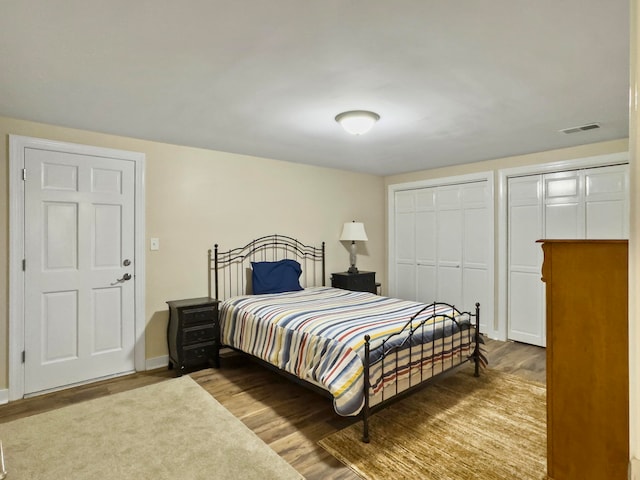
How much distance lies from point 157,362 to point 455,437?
2958 mm

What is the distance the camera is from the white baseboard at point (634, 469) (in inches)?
19.1

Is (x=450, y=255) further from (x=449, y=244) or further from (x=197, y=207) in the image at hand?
(x=197, y=207)

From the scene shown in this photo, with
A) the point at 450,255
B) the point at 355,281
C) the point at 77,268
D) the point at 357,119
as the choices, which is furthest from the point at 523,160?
the point at 77,268

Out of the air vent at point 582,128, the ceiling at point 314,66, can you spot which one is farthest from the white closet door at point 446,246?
the ceiling at point 314,66

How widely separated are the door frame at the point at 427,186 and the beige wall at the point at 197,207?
1.11 m

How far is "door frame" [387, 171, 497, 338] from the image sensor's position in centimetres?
486

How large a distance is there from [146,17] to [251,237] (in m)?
3.06

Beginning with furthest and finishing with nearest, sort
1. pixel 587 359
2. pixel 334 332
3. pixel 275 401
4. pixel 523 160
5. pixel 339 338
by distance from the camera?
pixel 523 160 < pixel 275 401 < pixel 334 332 < pixel 339 338 < pixel 587 359

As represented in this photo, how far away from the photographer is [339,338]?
2.70m

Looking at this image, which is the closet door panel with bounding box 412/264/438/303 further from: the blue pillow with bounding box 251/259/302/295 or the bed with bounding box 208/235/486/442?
the blue pillow with bounding box 251/259/302/295

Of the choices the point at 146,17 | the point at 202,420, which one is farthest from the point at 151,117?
the point at 202,420

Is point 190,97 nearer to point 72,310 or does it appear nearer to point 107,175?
point 107,175

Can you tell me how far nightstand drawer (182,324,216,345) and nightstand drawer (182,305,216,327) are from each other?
6 centimetres

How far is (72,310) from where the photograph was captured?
346 centimetres
